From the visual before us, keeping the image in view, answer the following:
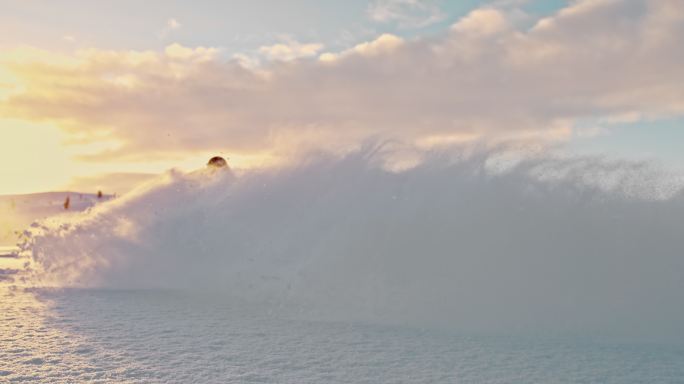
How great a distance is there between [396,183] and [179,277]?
8564mm

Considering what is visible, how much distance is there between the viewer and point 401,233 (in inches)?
685

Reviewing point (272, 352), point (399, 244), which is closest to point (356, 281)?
point (399, 244)

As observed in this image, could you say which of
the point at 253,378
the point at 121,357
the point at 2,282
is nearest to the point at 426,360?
the point at 253,378

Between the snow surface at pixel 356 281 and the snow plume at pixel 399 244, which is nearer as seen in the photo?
the snow surface at pixel 356 281

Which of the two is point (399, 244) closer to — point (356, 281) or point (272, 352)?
point (356, 281)

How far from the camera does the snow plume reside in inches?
571

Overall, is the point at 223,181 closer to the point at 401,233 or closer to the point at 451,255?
the point at 401,233

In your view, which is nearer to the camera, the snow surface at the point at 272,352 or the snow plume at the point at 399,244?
the snow surface at the point at 272,352

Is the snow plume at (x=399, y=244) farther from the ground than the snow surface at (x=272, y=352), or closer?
farther from the ground

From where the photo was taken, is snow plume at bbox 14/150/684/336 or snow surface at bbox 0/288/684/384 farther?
snow plume at bbox 14/150/684/336

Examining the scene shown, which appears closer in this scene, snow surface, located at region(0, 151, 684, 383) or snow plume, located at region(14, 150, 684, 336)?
snow surface, located at region(0, 151, 684, 383)

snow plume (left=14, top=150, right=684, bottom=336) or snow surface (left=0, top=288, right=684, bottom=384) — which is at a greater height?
snow plume (left=14, top=150, right=684, bottom=336)

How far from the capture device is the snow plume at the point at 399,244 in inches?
571

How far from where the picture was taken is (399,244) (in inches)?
670
